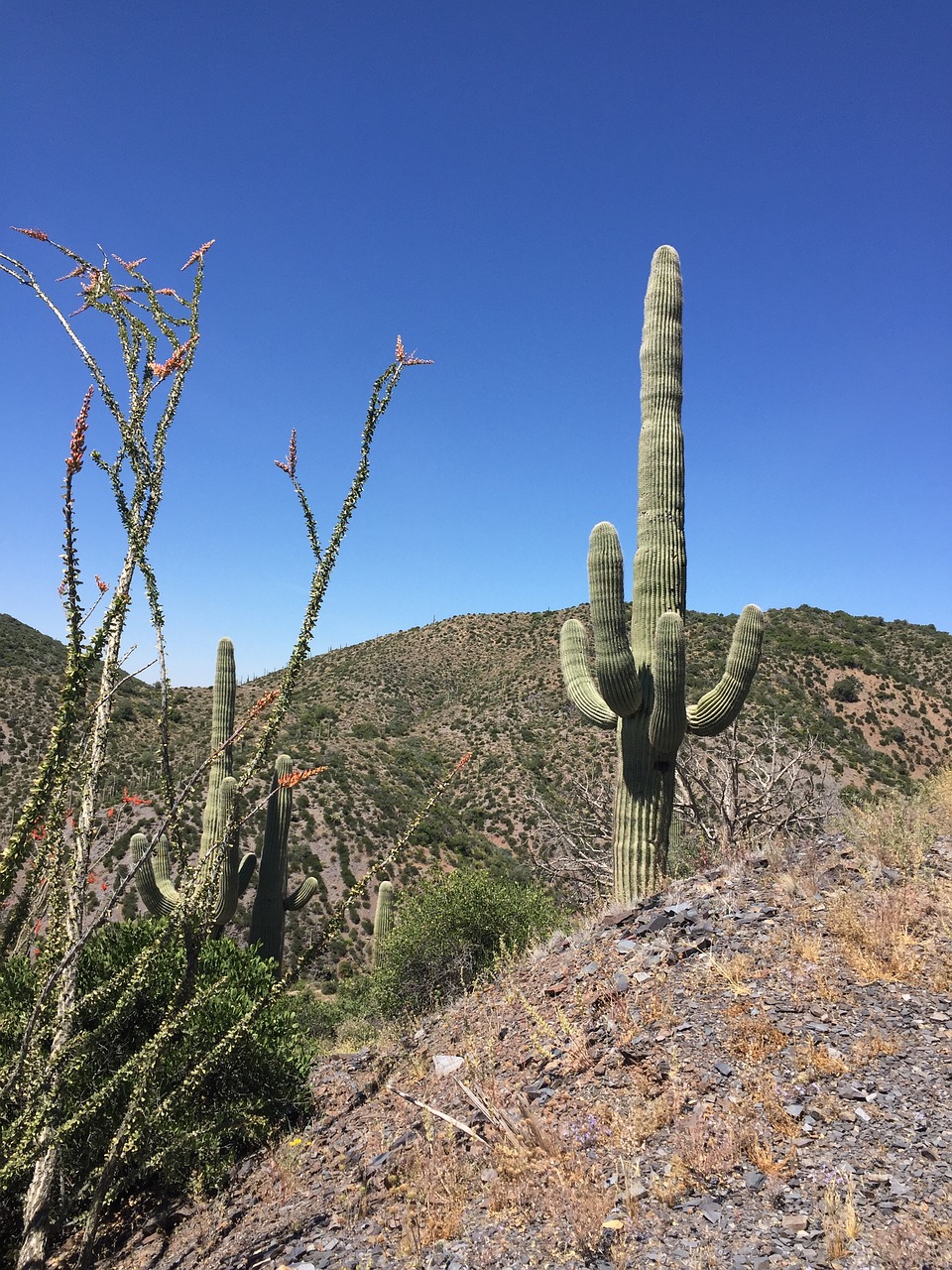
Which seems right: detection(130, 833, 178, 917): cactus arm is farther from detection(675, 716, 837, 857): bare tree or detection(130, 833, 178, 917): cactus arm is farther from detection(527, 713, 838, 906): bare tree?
detection(675, 716, 837, 857): bare tree

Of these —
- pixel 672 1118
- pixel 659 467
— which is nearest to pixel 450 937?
pixel 672 1118

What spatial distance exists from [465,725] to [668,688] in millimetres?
30183

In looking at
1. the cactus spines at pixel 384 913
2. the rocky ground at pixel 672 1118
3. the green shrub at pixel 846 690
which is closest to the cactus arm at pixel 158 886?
the cactus spines at pixel 384 913

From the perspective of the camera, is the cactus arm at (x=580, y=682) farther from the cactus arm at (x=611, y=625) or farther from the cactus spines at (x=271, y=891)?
the cactus spines at (x=271, y=891)

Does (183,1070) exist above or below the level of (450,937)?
above

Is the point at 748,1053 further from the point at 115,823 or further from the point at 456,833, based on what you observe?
the point at 456,833

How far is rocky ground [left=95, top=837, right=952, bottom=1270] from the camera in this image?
3348 millimetres

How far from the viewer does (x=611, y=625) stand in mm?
7715

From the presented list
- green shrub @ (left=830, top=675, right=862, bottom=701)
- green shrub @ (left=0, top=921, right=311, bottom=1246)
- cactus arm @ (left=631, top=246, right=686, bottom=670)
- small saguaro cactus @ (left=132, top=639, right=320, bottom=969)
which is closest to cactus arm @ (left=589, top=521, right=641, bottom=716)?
cactus arm @ (left=631, top=246, right=686, bottom=670)

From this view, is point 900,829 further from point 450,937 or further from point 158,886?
point 158,886

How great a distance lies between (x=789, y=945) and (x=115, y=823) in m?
4.78

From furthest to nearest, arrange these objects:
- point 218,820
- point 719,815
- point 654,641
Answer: point 719,815 → point 218,820 → point 654,641

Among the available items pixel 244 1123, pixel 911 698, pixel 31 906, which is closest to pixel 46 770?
pixel 31 906

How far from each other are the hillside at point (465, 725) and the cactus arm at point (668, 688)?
12.0 metres
